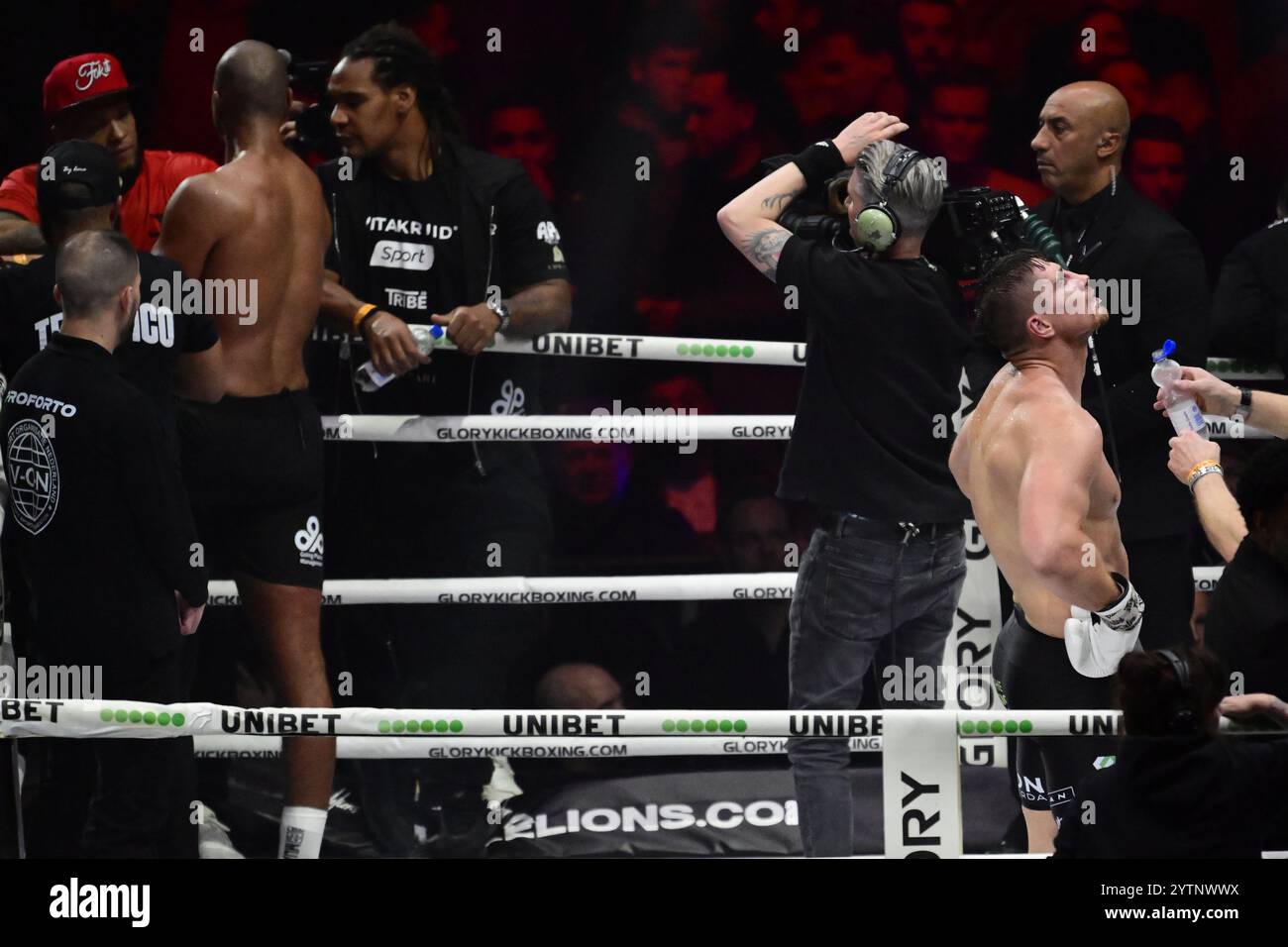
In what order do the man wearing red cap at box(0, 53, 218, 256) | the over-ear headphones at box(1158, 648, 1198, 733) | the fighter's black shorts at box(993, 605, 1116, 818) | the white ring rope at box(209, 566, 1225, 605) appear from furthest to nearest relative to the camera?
the man wearing red cap at box(0, 53, 218, 256), the white ring rope at box(209, 566, 1225, 605), the fighter's black shorts at box(993, 605, 1116, 818), the over-ear headphones at box(1158, 648, 1198, 733)

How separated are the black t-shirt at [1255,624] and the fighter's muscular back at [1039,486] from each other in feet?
1.08

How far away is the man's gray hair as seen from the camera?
3848 millimetres

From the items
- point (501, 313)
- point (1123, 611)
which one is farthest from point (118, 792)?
point (1123, 611)

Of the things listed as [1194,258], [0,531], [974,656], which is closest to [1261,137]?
[1194,258]

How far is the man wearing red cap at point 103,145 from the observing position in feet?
16.0

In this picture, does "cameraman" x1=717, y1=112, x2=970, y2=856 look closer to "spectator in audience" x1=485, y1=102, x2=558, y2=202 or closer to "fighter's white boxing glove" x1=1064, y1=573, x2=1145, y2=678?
"fighter's white boxing glove" x1=1064, y1=573, x2=1145, y2=678

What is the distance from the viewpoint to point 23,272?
404 centimetres

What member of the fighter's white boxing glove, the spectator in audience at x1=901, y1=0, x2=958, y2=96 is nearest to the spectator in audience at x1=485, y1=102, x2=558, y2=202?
the spectator in audience at x1=901, y1=0, x2=958, y2=96

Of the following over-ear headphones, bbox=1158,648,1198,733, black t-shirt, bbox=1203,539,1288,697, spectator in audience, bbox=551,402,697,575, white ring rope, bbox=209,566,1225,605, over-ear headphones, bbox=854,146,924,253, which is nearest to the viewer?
over-ear headphones, bbox=1158,648,1198,733

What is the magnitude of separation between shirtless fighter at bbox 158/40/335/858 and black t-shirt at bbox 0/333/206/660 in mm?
408

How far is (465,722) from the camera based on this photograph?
3.38m

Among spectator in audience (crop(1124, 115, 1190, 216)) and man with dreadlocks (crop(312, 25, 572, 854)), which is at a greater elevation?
spectator in audience (crop(1124, 115, 1190, 216))

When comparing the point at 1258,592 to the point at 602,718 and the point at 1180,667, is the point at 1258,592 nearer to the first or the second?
the point at 1180,667

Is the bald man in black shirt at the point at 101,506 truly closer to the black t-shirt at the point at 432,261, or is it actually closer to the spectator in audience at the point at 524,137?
the black t-shirt at the point at 432,261
